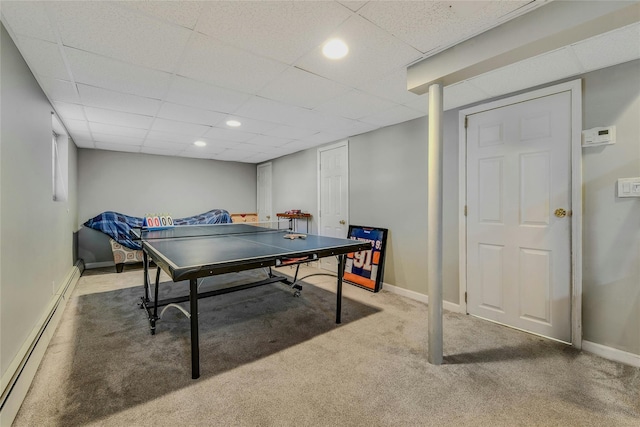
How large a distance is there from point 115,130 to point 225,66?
281cm

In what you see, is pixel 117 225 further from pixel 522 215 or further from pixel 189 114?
pixel 522 215

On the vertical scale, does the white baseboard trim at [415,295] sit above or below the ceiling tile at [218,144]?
below

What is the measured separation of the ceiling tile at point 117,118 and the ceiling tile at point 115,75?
2.61 feet

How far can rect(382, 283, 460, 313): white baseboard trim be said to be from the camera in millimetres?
3111

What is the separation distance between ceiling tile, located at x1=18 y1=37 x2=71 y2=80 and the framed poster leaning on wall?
345cm

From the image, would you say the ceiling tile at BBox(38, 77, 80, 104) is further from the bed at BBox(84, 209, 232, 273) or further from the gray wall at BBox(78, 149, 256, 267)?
the gray wall at BBox(78, 149, 256, 267)

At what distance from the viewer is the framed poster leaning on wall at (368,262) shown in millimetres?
3838

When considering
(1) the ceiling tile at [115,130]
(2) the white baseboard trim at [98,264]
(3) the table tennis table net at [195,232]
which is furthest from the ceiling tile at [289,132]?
(2) the white baseboard trim at [98,264]

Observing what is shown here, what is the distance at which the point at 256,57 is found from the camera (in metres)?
2.05

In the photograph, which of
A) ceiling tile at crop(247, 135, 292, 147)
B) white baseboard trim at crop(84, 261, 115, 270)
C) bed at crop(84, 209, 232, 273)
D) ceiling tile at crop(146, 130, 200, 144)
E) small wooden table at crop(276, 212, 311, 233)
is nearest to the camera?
ceiling tile at crop(146, 130, 200, 144)

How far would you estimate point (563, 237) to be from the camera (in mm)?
2365

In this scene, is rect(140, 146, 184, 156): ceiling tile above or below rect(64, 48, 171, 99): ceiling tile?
above

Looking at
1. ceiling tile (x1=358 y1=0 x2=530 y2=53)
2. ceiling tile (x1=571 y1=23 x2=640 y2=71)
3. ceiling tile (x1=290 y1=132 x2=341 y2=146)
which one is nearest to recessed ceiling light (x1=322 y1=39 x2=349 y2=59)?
ceiling tile (x1=358 y1=0 x2=530 y2=53)

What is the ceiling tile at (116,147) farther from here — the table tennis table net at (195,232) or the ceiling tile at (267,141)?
the ceiling tile at (267,141)
